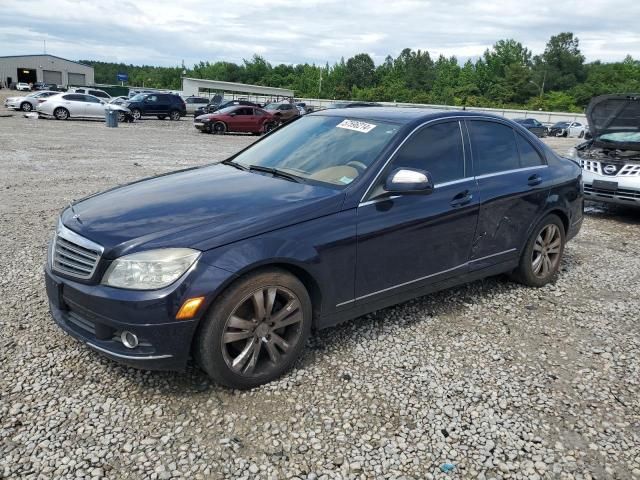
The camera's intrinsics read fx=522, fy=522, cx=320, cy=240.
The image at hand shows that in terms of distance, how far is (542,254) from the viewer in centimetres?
503

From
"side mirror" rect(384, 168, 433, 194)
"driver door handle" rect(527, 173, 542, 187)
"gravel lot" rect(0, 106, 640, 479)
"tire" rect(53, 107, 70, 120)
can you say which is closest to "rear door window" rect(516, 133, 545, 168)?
"driver door handle" rect(527, 173, 542, 187)

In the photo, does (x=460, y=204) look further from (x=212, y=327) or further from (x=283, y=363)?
(x=212, y=327)

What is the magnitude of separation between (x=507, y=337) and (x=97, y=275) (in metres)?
2.97

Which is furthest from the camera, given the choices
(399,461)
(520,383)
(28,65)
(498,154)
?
(28,65)

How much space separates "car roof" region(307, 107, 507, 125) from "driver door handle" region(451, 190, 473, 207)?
645mm

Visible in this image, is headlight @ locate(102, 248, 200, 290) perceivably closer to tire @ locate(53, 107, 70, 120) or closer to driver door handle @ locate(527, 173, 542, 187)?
driver door handle @ locate(527, 173, 542, 187)

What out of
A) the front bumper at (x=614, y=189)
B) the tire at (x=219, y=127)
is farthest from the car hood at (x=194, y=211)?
the tire at (x=219, y=127)

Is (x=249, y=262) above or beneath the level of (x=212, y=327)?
above

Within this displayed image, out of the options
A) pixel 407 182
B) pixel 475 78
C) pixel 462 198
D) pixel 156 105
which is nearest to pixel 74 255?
pixel 407 182

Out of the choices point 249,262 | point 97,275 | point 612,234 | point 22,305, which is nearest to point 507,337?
point 249,262

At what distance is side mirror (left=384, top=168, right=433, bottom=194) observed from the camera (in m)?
3.51

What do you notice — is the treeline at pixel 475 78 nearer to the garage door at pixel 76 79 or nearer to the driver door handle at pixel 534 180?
the garage door at pixel 76 79

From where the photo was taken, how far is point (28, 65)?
92.6 m

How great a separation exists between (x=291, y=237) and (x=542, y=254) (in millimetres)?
3000
